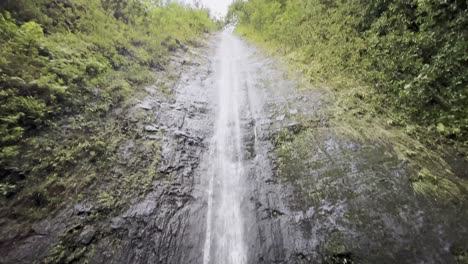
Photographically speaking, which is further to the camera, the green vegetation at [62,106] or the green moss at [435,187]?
the green vegetation at [62,106]

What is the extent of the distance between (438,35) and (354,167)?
265cm

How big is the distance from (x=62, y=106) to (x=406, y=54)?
267 inches

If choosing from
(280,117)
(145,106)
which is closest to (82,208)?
(145,106)

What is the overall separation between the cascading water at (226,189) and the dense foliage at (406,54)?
303 cm

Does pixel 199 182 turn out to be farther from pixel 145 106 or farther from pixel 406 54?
pixel 406 54

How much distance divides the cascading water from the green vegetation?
136 cm

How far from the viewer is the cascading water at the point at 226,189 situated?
12.2ft

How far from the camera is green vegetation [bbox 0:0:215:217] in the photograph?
11.2 feet

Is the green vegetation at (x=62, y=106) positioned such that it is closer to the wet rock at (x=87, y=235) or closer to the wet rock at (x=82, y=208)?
the wet rock at (x=82, y=208)

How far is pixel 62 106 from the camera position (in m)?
4.41

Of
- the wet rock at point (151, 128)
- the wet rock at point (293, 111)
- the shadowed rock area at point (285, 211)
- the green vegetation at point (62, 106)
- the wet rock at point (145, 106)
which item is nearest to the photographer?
the shadowed rock area at point (285, 211)

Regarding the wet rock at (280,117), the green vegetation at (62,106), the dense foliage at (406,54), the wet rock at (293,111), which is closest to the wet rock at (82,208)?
the green vegetation at (62,106)

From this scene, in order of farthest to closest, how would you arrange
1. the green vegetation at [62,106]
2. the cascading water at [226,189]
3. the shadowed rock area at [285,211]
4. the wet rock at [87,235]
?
the cascading water at [226,189], the green vegetation at [62,106], the wet rock at [87,235], the shadowed rock area at [285,211]

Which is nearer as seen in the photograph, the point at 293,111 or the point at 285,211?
the point at 285,211
